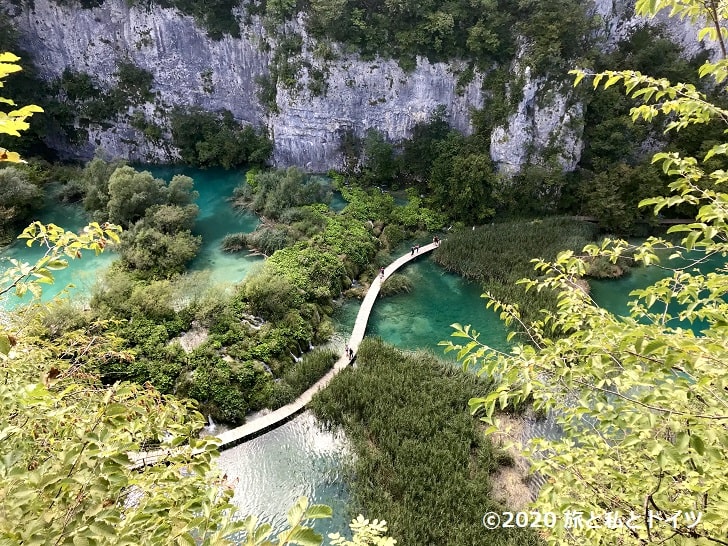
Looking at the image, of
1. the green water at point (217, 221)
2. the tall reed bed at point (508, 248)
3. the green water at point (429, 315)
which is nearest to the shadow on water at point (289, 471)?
the green water at point (429, 315)

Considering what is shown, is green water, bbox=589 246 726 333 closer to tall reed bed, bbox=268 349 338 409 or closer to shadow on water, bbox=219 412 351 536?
tall reed bed, bbox=268 349 338 409

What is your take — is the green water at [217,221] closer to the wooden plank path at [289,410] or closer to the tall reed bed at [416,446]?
the wooden plank path at [289,410]

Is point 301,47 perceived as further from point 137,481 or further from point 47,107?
point 137,481

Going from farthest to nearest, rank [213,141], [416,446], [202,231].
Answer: [213,141] → [202,231] → [416,446]

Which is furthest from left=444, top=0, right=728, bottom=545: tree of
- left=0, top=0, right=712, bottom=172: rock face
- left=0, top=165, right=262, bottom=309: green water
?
left=0, top=0, right=712, bottom=172: rock face

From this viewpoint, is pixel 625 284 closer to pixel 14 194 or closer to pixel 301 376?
pixel 301 376

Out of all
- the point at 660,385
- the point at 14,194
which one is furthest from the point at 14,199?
the point at 660,385
